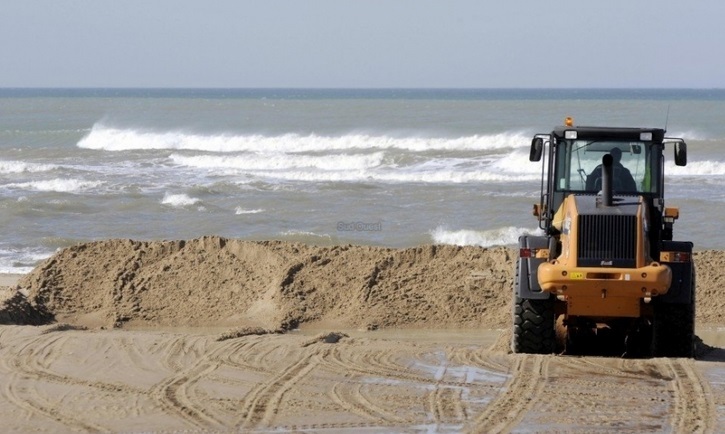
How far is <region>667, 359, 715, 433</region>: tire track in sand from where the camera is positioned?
740 cm

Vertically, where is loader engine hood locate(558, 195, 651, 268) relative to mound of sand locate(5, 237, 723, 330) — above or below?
above

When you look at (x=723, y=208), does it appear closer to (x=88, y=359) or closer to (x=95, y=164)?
(x=88, y=359)

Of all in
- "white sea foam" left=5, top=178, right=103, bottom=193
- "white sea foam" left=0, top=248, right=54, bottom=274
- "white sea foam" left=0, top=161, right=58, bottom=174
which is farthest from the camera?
"white sea foam" left=0, top=161, right=58, bottom=174

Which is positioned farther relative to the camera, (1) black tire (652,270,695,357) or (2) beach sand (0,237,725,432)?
(1) black tire (652,270,695,357)

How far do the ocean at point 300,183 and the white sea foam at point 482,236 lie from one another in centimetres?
4

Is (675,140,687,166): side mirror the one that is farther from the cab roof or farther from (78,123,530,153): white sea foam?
(78,123,530,153): white sea foam

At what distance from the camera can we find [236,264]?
13688 mm

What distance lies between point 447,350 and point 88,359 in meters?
3.32

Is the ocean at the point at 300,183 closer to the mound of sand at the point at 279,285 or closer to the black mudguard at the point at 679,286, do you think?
the mound of sand at the point at 279,285

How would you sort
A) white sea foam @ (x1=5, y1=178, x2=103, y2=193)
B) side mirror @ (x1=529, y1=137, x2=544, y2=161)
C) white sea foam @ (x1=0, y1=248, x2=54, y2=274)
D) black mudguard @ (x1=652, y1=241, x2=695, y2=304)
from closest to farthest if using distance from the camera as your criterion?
black mudguard @ (x1=652, y1=241, x2=695, y2=304)
side mirror @ (x1=529, y1=137, x2=544, y2=161)
white sea foam @ (x1=0, y1=248, x2=54, y2=274)
white sea foam @ (x1=5, y1=178, x2=103, y2=193)

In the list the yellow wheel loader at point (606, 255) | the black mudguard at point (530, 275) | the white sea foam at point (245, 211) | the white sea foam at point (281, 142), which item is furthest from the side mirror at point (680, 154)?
the white sea foam at point (281, 142)

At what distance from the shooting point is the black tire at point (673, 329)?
934 cm

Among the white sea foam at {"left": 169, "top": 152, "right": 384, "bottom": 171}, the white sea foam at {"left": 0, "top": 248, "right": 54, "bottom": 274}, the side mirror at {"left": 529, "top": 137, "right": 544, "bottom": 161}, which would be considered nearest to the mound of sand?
the white sea foam at {"left": 0, "top": 248, "right": 54, "bottom": 274}

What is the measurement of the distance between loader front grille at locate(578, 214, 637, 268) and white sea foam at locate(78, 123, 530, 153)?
103 feet
